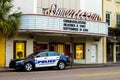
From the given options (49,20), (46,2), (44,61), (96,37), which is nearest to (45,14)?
(49,20)

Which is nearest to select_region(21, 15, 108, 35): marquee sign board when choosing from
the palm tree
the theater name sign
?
the theater name sign

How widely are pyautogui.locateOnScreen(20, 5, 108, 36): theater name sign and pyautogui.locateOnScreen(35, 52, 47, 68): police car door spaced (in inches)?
158

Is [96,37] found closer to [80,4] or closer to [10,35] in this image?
[80,4]

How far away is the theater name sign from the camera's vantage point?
36.6m

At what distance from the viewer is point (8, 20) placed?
34562 mm

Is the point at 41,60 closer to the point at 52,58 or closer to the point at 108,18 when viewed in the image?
the point at 52,58

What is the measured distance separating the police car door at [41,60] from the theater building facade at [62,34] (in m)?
4.01

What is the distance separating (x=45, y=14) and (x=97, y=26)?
26.5 feet

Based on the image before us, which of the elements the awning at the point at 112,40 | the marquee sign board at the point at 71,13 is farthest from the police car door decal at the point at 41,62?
the awning at the point at 112,40

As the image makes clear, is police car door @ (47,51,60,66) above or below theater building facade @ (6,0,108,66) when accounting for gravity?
below

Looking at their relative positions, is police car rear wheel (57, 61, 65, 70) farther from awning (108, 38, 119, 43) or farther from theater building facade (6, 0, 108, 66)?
awning (108, 38, 119, 43)

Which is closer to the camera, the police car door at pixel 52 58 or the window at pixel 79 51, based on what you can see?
the police car door at pixel 52 58

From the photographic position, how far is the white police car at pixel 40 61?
32188mm

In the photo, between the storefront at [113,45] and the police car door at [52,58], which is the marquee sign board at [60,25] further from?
the storefront at [113,45]
